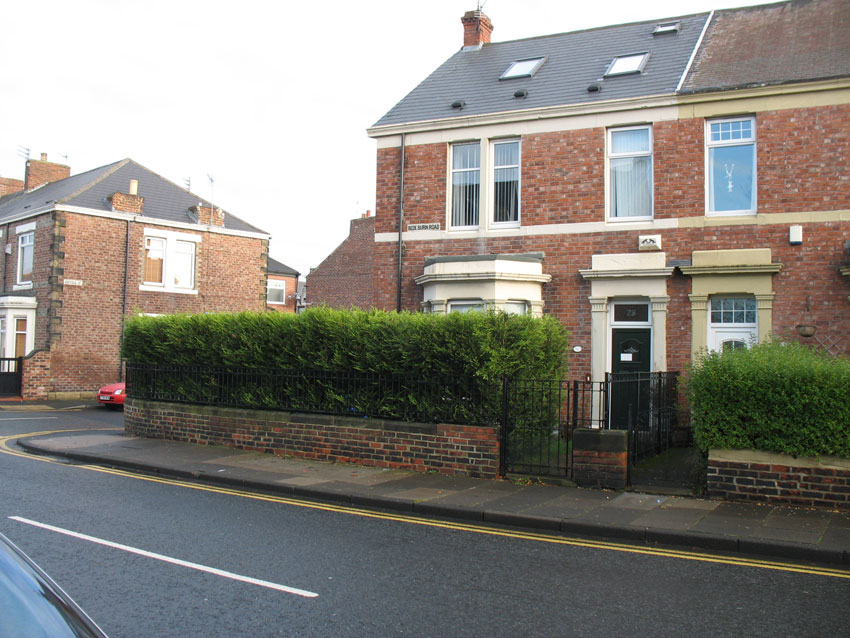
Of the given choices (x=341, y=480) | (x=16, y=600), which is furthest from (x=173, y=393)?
(x=16, y=600)

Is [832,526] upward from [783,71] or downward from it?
downward

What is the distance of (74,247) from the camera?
1118 inches

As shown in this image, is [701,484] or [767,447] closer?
[767,447]

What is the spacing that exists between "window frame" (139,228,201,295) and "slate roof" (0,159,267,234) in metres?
0.77

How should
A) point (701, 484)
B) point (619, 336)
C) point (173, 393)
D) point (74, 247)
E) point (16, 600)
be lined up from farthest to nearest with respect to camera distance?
point (74, 247) → point (619, 336) → point (173, 393) → point (701, 484) → point (16, 600)

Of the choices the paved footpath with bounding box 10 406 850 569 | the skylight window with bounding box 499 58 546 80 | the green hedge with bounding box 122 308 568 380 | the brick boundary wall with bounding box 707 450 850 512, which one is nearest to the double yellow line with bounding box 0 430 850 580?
the paved footpath with bounding box 10 406 850 569

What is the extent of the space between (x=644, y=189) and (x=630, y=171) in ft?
1.71

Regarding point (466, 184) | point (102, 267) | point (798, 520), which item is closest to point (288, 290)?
point (102, 267)

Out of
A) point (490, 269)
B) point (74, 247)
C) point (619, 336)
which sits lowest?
point (619, 336)

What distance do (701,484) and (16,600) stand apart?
897cm

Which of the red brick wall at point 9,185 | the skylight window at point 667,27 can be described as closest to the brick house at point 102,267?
the red brick wall at point 9,185

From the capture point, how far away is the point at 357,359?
12.2 meters

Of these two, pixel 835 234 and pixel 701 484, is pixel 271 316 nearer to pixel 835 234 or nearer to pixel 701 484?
pixel 701 484

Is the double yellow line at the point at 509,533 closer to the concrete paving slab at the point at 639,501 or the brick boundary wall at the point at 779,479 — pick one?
the concrete paving slab at the point at 639,501
